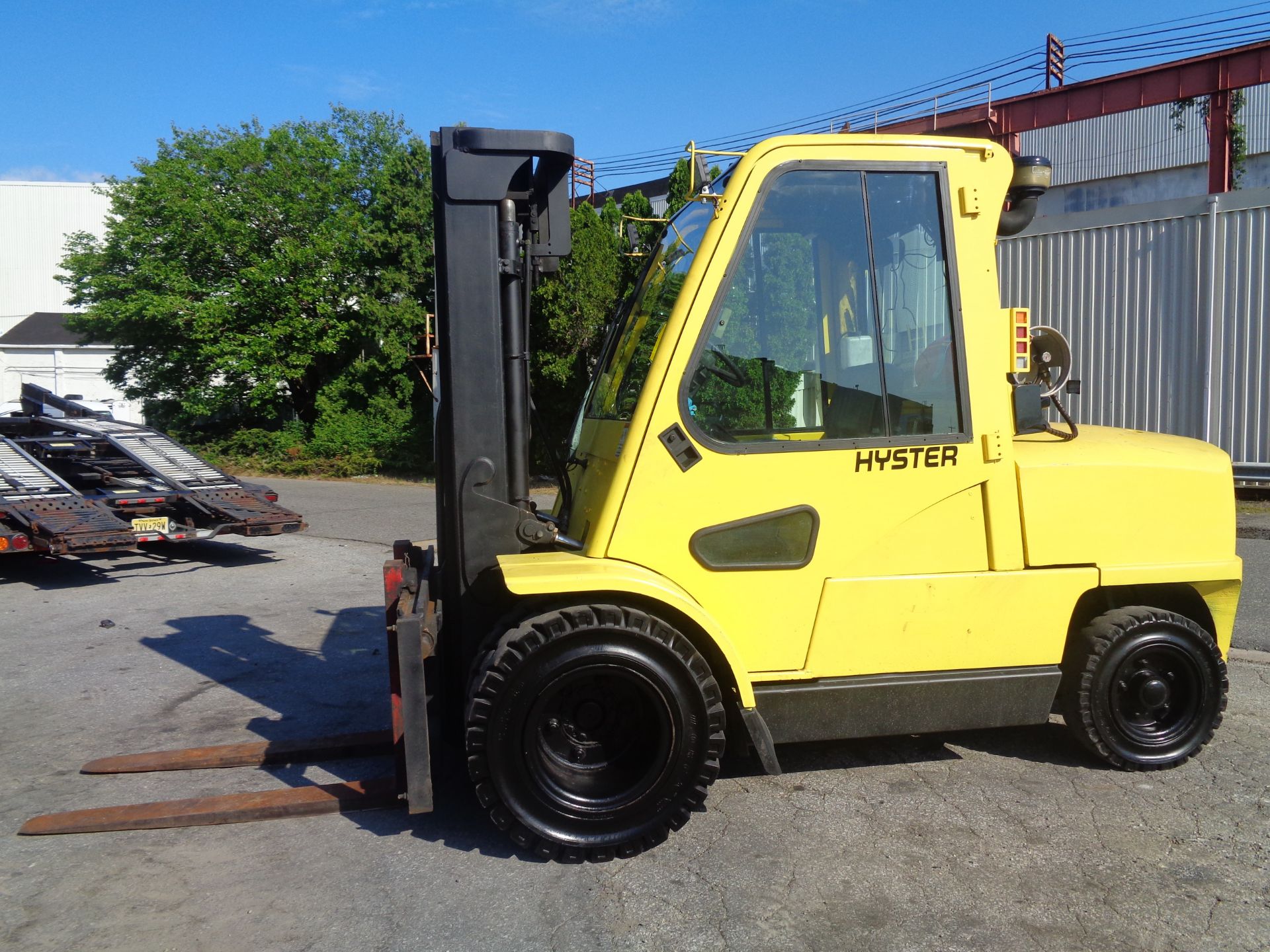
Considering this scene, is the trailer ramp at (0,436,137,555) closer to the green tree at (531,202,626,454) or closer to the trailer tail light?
the trailer tail light

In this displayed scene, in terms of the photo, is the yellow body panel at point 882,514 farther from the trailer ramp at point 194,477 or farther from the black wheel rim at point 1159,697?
the trailer ramp at point 194,477

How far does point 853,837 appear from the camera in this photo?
391cm

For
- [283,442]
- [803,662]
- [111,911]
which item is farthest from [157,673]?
[283,442]

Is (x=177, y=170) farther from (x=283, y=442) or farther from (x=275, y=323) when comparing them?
(x=283, y=442)

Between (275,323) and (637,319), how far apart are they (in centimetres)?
2091

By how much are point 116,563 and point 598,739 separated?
9051 millimetres

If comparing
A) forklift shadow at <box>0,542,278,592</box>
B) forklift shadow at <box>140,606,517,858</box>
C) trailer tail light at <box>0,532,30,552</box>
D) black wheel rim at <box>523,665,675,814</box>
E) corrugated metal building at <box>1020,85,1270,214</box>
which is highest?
corrugated metal building at <box>1020,85,1270,214</box>

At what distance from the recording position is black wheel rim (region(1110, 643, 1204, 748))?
4.44 metres

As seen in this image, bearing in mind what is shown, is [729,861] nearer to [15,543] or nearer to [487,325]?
[487,325]

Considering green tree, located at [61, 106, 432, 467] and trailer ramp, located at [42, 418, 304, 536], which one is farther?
green tree, located at [61, 106, 432, 467]

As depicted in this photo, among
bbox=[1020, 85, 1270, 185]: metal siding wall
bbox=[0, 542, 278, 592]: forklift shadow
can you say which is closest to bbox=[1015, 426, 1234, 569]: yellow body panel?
bbox=[0, 542, 278, 592]: forklift shadow

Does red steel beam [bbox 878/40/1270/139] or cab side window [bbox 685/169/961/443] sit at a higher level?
red steel beam [bbox 878/40/1270/139]

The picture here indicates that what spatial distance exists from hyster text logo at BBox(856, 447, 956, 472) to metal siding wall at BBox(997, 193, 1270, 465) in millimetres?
11330

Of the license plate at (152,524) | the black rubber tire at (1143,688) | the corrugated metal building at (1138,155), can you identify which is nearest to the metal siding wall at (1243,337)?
the black rubber tire at (1143,688)
